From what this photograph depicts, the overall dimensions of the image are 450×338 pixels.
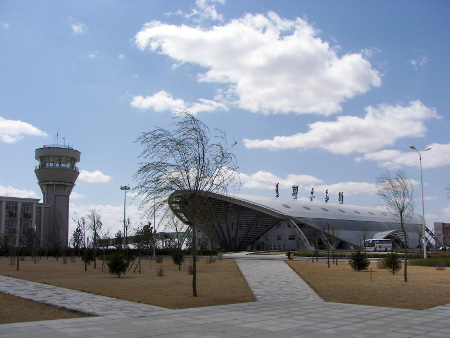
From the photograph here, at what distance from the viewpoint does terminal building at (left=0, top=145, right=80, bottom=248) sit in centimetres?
A: 8644

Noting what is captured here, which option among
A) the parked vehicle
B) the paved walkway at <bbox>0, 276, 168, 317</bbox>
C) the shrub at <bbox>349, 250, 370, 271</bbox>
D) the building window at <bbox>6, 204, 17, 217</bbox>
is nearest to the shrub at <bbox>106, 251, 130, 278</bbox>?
the paved walkway at <bbox>0, 276, 168, 317</bbox>

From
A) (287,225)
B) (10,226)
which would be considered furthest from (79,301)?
(10,226)

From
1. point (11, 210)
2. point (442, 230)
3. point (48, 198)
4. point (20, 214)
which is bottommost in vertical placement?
point (442, 230)

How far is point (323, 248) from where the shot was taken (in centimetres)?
8494

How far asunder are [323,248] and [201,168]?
7323 centimetres

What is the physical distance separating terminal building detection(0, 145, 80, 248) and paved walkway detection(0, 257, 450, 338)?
79667 millimetres

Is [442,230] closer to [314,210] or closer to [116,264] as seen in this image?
[314,210]

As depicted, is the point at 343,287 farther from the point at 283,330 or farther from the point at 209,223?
the point at 283,330

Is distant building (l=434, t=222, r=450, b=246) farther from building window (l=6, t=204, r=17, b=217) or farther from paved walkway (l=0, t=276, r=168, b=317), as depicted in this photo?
paved walkway (l=0, t=276, r=168, b=317)

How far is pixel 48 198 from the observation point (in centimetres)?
9031

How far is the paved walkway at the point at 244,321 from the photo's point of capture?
8.98 metres

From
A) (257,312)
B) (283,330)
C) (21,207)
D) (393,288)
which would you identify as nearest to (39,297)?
(257,312)

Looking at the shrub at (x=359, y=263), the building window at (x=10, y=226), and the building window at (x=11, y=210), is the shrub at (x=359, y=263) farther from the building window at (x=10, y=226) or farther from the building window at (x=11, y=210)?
the building window at (x=11, y=210)

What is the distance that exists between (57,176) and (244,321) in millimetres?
86548
